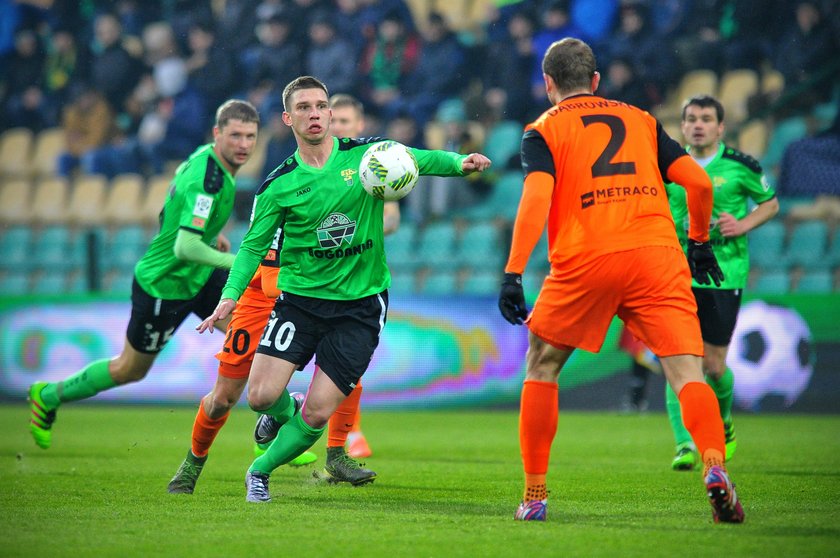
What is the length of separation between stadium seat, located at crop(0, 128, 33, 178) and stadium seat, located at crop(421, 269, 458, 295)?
9116 mm

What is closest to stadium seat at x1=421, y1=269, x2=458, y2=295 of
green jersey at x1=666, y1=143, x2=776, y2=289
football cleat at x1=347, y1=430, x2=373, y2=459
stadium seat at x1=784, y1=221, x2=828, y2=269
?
stadium seat at x1=784, y1=221, x2=828, y2=269

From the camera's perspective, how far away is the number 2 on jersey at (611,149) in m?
5.48

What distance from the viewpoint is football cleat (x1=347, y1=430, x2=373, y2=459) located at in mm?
8961


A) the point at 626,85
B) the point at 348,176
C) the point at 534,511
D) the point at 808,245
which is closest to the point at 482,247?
the point at 626,85

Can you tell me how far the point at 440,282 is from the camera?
14.6 m

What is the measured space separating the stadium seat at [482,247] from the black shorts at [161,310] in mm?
5856

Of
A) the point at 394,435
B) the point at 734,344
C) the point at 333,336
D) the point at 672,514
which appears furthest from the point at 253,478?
the point at 734,344

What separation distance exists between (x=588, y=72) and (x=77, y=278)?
1158 cm

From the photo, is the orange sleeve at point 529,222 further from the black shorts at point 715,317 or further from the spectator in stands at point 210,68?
the spectator in stands at point 210,68

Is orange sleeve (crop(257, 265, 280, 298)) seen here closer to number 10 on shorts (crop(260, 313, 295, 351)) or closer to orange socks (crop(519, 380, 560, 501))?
number 10 on shorts (crop(260, 313, 295, 351))

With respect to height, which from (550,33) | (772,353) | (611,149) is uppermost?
(550,33)

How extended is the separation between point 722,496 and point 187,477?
10.7ft

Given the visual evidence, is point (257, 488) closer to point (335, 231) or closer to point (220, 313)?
point (220, 313)

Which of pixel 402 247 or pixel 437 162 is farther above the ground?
pixel 437 162
